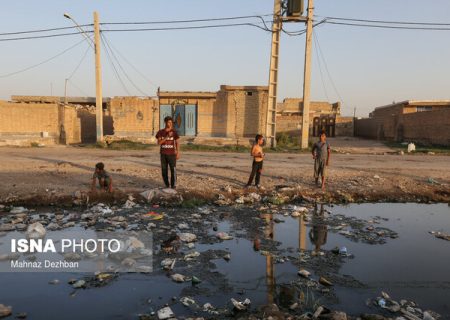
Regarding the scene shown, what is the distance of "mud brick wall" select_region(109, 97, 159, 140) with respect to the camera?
1938 cm

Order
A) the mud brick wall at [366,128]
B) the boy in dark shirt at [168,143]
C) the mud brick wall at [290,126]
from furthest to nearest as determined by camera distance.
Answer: the mud brick wall at [366,128] → the mud brick wall at [290,126] → the boy in dark shirt at [168,143]

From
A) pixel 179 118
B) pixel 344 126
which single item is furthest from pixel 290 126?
pixel 179 118

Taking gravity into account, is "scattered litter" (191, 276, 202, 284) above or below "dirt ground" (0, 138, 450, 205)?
below

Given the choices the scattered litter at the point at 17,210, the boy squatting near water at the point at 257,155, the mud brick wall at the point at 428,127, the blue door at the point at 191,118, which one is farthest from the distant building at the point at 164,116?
the scattered litter at the point at 17,210

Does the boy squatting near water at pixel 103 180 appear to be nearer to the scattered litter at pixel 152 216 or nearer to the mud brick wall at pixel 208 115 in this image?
the scattered litter at pixel 152 216

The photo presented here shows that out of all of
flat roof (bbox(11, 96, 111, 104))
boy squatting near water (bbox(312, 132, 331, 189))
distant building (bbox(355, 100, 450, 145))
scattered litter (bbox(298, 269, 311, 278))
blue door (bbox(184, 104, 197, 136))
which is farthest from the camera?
flat roof (bbox(11, 96, 111, 104))

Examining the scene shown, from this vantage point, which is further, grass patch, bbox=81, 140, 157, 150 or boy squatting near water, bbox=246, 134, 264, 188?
grass patch, bbox=81, 140, 157, 150

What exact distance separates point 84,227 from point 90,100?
25.7 metres

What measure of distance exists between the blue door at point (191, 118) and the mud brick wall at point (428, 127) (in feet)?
42.2

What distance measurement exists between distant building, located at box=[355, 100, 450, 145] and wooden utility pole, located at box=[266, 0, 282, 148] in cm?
899

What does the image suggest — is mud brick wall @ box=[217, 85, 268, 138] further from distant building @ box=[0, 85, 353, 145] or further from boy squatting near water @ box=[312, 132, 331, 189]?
boy squatting near water @ box=[312, 132, 331, 189]

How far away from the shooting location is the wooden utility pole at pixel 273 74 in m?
16.3

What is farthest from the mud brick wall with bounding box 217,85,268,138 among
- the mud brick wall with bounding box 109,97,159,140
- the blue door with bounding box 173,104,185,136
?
the mud brick wall with bounding box 109,97,159,140

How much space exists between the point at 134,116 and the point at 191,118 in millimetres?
3164
